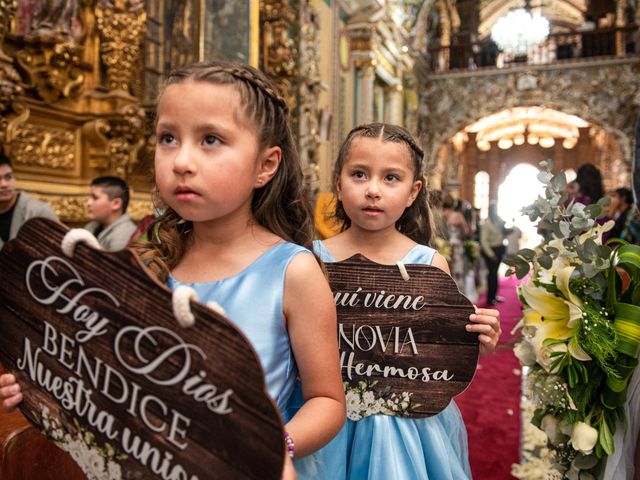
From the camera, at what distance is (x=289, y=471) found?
753mm

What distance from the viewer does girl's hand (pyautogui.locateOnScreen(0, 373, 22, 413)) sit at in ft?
3.01

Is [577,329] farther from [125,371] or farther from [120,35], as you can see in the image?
[120,35]

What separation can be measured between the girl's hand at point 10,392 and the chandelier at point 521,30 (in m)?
12.9

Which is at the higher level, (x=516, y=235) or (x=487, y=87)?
(x=487, y=87)

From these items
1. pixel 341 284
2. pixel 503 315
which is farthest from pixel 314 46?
pixel 341 284

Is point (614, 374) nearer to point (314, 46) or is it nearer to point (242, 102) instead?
point (242, 102)

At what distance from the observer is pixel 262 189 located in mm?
1168

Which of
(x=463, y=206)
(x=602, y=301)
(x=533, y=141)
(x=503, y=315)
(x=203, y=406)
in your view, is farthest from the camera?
(x=533, y=141)

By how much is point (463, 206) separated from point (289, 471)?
10.4 metres

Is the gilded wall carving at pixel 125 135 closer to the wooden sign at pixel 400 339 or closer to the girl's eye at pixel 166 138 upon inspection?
the wooden sign at pixel 400 339

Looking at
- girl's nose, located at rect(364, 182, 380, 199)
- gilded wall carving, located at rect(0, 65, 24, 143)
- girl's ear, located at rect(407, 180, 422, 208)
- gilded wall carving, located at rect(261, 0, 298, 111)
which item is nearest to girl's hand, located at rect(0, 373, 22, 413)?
girl's nose, located at rect(364, 182, 380, 199)

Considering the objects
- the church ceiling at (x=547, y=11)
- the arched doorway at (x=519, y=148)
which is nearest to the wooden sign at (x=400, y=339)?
the arched doorway at (x=519, y=148)

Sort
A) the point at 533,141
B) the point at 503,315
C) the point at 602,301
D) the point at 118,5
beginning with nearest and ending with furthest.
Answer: the point at 602,301
the point at 118,5
the point at 503,315
the point at 533,141

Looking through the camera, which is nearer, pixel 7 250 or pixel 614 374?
pixel 7 250
